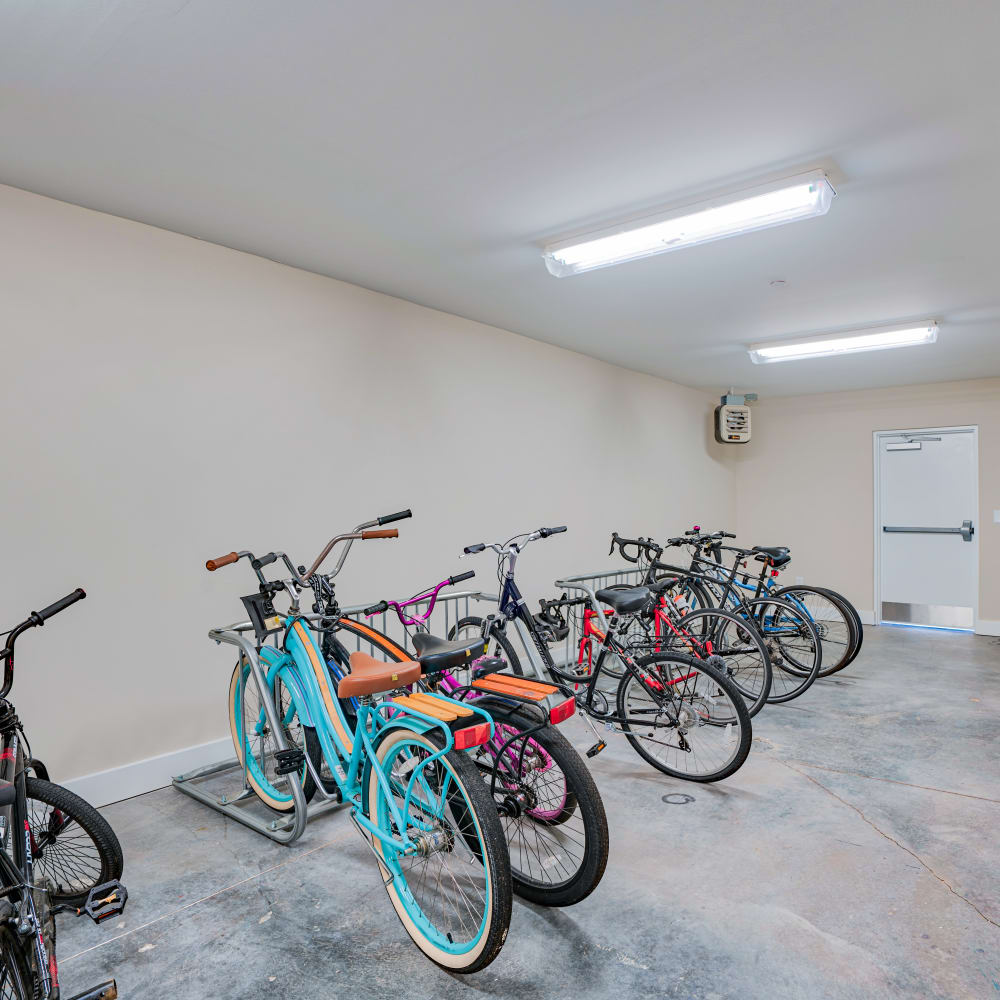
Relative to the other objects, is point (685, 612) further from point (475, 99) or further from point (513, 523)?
point (475, 99)

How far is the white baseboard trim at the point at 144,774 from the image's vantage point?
2.73 metres

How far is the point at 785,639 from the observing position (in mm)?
4516

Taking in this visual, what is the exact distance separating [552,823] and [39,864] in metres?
1.60

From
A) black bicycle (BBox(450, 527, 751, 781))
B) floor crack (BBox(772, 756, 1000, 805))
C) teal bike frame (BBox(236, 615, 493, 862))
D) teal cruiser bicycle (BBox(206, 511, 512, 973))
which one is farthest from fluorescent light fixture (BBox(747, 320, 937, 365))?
teal bike frame (BBox(236, 615, 493, 862))

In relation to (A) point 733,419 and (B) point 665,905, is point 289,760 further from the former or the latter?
(A) point 733,419

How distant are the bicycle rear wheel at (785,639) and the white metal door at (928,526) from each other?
3.12 metres

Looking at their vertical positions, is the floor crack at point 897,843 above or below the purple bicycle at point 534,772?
below

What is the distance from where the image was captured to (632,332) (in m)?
4.75

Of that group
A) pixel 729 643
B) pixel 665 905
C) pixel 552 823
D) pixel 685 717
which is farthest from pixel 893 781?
pixel 552 823

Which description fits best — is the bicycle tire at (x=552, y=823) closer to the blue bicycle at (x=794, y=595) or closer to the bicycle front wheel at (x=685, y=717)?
the bicycle front wheel at (x=685, y=717)

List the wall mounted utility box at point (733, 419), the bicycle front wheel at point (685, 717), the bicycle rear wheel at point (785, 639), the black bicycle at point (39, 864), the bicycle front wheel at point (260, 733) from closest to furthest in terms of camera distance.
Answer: the black bicycle at point (39, 864), the bicycle front wheel at point (260, 733), the bicycle front wheel at point (685, 717), the bicycle rear wheel at point (785, 639), the wall mounted utility box at point (733, 419)

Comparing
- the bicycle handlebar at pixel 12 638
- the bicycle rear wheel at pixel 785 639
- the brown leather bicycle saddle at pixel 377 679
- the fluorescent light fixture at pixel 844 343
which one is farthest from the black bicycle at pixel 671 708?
the fluorescent light fixture at pixel 844 343

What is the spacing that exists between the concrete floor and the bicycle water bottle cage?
796 millimetres

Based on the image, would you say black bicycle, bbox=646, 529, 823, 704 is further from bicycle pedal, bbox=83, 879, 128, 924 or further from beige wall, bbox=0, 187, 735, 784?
bicycle pedal, bbox=83, 879, 128, 924
